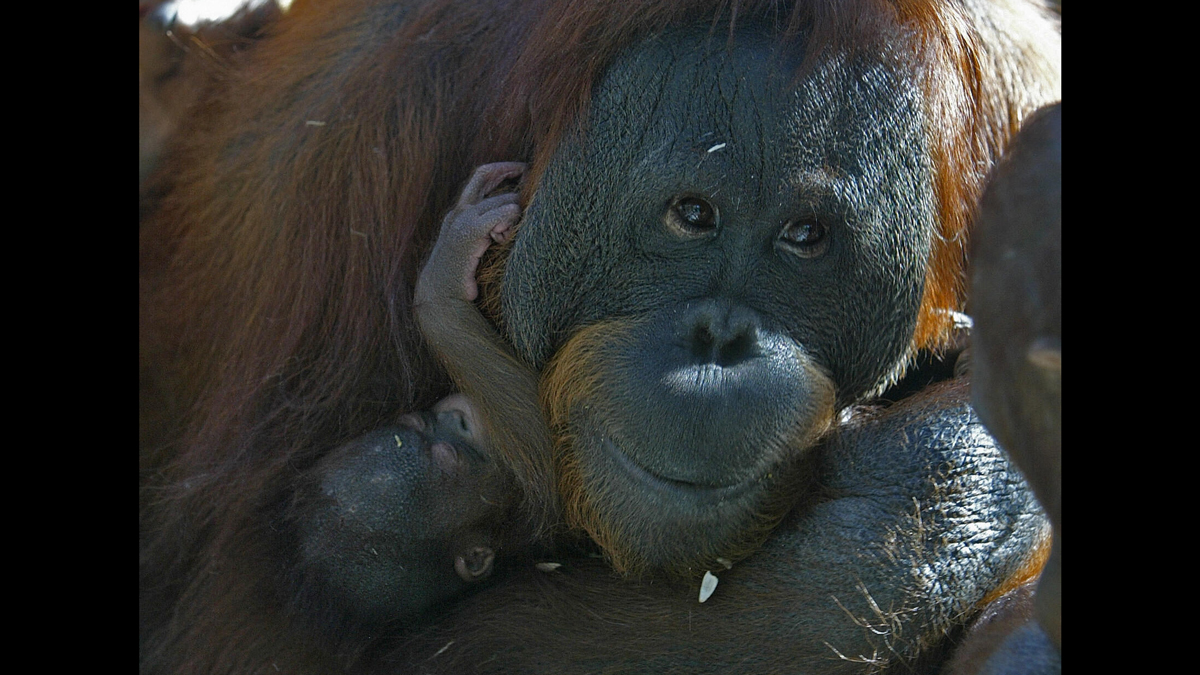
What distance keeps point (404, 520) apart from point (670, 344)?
59 cm

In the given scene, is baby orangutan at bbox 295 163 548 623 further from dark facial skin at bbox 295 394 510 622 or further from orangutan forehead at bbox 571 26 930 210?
orangutan forehead at bbox 571 26 930 210

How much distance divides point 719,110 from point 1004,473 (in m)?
0.80

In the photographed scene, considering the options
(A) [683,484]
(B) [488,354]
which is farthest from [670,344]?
(B) [488,354]

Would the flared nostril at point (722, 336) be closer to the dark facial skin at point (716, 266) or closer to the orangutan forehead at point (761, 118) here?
the dark facial skin at point (716, 266)

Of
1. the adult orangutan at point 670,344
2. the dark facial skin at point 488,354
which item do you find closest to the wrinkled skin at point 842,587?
the adult orangutan at point 670,344

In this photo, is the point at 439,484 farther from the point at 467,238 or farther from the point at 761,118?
the point at 761,118

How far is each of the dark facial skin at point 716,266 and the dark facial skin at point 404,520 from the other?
0.73ft

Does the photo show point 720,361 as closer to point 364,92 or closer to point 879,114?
point 879,114

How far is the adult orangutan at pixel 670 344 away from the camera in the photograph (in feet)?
6.10

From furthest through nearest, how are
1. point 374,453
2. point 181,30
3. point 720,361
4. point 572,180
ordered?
point 181,30, point 374,453, point 572,180, point 720,361

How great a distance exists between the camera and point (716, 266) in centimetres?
189

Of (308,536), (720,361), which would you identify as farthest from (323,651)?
(720,361)

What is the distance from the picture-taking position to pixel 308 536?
2.09m

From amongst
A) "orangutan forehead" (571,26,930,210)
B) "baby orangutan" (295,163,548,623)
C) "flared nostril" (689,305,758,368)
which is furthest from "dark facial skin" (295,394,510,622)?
"orangutan forehead" (571,26,930,210)
